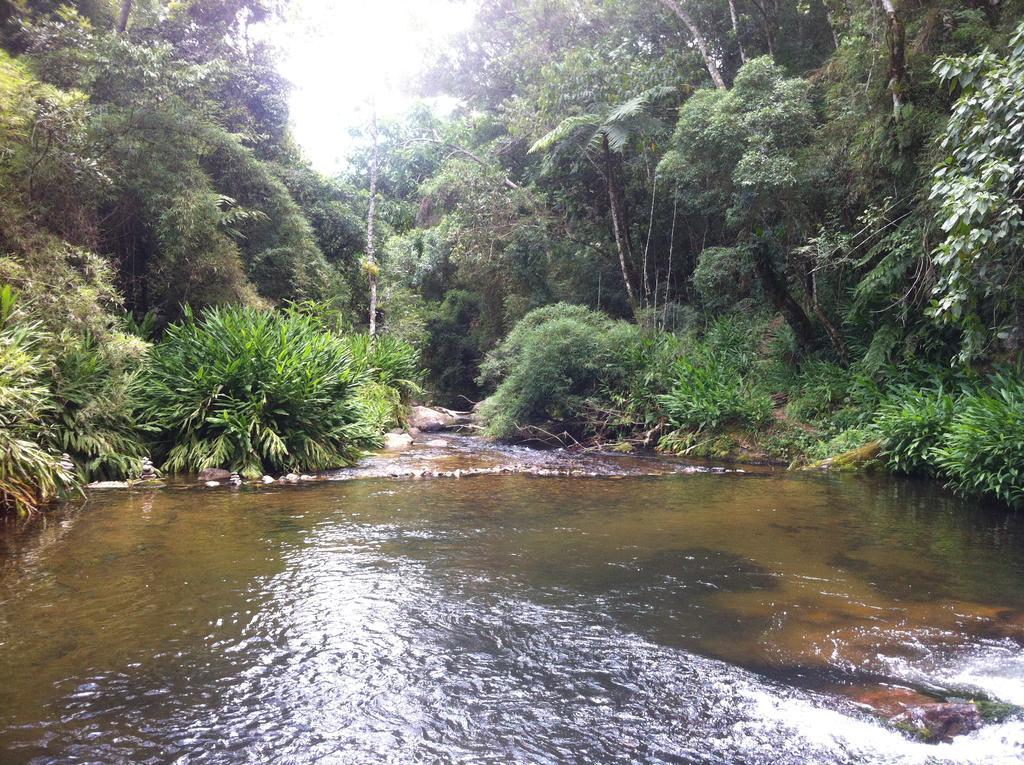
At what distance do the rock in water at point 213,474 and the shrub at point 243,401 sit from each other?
0.10 m

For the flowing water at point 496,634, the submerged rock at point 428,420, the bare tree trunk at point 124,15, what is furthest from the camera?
the submerged rock at point 428,420

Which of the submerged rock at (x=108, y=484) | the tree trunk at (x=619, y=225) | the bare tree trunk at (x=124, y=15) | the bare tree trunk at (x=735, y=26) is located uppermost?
the bare tree trunk at (x=735, y=26)

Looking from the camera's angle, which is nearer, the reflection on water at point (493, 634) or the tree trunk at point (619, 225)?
the reflection on water at point (493, 634)

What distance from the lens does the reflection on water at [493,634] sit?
2.62 meters

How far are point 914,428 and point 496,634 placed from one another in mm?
7520

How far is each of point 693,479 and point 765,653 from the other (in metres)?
5.58

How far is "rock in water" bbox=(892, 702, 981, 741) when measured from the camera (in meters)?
2.62

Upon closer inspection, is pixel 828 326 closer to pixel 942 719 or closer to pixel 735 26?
pixel 735 26

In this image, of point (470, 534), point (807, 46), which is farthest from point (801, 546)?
point (807, 46)

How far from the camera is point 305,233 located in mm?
15742

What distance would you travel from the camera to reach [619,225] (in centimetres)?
1563

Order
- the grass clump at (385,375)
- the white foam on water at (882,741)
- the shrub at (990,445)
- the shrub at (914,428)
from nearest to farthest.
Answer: the white foam on water at (882,741) < the shrub at (990,445) < the shrub at (914,428) < the grass clump at (385,375)

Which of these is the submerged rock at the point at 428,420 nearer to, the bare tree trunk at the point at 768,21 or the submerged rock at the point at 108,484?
the submerged rock at the point at 108,484

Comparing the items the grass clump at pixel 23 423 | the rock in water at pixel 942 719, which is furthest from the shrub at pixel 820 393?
the grass clump at pixel 23 423
